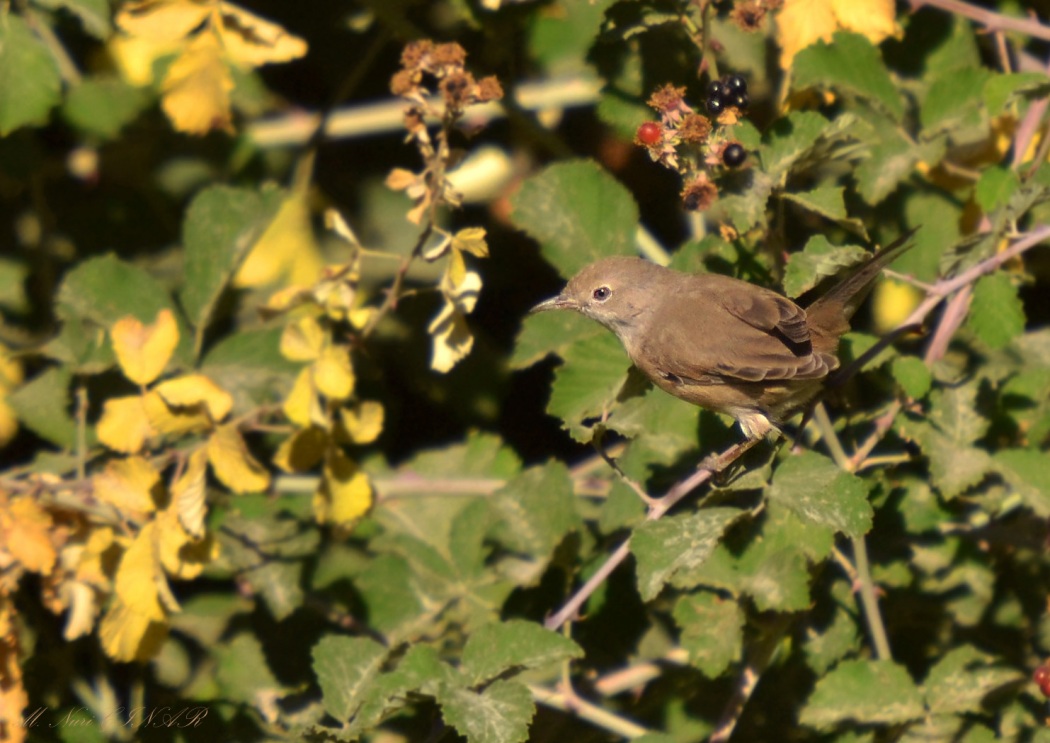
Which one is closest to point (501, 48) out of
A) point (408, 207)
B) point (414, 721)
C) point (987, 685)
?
point (408, 207)

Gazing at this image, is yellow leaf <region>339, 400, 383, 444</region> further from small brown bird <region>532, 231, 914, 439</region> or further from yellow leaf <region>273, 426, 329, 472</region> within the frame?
small brown bird <region>532, 231, 914, 439</region>

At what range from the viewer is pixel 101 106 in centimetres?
359

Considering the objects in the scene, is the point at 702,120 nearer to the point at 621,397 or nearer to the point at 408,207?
the point at 621,397

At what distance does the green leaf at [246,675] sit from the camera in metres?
2.89

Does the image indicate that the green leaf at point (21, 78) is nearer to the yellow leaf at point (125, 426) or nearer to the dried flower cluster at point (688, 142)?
the yellow leaf at point (125, 426)

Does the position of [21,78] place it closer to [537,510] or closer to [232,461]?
[232,461]

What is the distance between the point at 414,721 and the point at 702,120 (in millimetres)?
1549

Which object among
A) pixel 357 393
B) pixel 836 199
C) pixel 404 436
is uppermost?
pixel 836 199

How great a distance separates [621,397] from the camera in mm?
2564

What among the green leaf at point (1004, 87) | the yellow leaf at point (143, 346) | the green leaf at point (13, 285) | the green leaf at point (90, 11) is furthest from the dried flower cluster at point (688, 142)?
the green leaf at point (13, 285)

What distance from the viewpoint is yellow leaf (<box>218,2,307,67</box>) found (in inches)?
122

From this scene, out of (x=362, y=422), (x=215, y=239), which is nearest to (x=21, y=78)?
(x=215, y=239)

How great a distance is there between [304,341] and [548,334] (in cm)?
58

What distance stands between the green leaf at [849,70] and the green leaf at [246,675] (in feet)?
6.20
